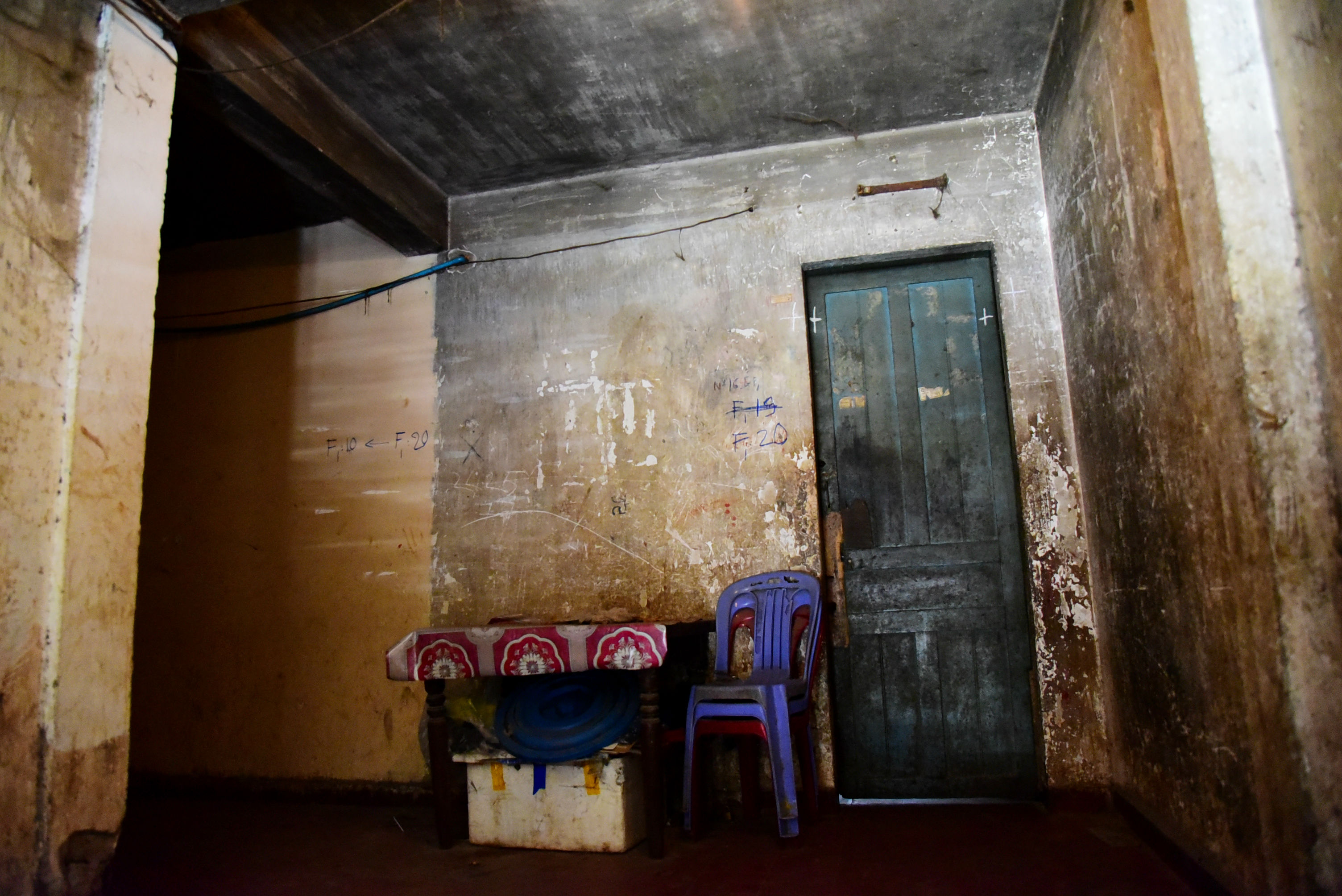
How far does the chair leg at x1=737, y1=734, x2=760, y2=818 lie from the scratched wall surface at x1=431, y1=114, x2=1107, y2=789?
62 cm

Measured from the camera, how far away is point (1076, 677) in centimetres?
330

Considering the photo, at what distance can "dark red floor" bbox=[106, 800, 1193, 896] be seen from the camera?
2.52m

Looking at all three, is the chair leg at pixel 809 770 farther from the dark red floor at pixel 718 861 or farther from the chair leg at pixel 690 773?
the chair leg at pixel 690 773

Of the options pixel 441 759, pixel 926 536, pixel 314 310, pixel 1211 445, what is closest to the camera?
pixel 1211 445

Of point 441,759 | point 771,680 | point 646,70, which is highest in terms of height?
point 646,70

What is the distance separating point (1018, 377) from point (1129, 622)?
3.63 ft

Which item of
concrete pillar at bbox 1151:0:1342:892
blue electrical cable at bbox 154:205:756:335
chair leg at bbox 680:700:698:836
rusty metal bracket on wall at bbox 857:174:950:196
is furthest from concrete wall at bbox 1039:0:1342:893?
blue electrical cable at bbox 154:205:756:335

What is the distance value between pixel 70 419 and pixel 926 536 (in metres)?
3.10

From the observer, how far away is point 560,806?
298 cm

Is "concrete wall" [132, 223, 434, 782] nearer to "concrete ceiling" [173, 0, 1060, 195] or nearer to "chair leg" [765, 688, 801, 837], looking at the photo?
"concrete ceiling" [173, 0, 1060, 195]

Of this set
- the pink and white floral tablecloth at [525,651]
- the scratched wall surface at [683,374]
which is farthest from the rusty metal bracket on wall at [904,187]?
the pink and white floral tablecloth at [525,651]

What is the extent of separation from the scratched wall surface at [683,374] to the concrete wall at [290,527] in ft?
0.86

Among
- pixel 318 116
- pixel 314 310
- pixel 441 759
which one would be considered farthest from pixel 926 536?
pixel 314 310

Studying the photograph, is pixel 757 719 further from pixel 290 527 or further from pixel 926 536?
pixel 290 527
